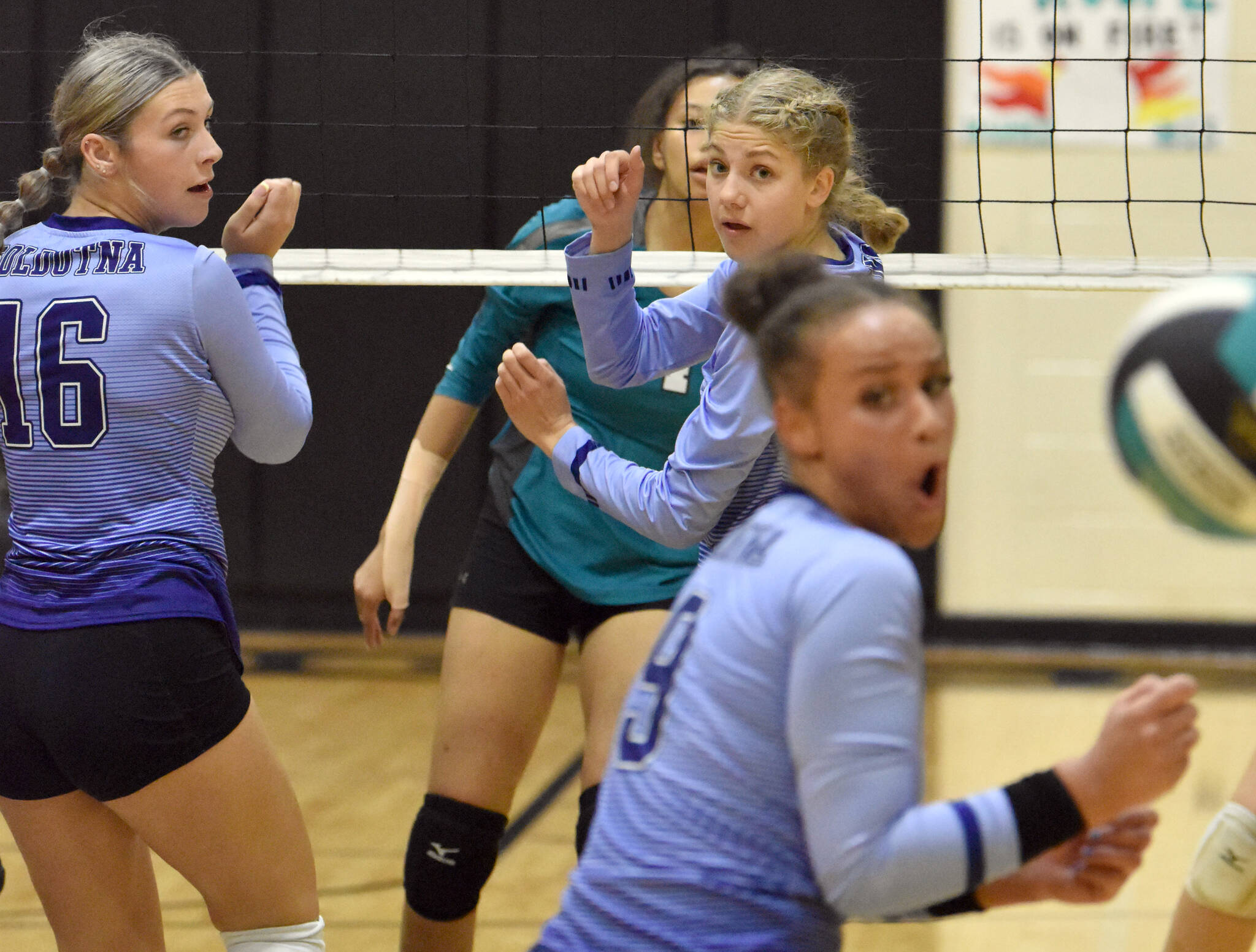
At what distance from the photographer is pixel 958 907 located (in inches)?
53.2

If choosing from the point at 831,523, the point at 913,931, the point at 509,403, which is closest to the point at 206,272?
the point at 509,403

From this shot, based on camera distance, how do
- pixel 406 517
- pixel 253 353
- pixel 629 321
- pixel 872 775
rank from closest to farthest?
pixel 872 775
pixel 253 353
pixel 629 321
pixel 406 517

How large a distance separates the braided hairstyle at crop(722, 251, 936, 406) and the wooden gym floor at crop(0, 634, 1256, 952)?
205cm

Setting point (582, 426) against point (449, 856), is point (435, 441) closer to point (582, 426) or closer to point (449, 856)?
point (582, 426)

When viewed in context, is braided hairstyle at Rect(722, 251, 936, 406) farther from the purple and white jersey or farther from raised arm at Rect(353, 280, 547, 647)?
raised arm at Rect(353, 280, 547, 647)

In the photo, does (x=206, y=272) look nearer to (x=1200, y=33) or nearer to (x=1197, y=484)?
(x=1197, y=484)

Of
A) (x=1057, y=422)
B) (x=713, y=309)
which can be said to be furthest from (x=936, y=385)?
(x=1057, y=422)

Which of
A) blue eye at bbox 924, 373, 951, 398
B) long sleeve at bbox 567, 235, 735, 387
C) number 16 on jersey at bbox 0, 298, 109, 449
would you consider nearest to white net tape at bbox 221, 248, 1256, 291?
long sleeve at bbox 567, 235, 735, 387

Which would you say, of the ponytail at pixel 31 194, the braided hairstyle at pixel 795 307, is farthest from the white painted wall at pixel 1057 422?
the braided hairstyle at pixel 795 307

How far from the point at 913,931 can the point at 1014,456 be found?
3247mm

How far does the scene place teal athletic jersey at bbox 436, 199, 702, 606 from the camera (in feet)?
8.48

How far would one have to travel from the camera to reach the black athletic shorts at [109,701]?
1.86m

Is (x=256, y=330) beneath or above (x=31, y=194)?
beneath

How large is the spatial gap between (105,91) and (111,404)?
45cm
